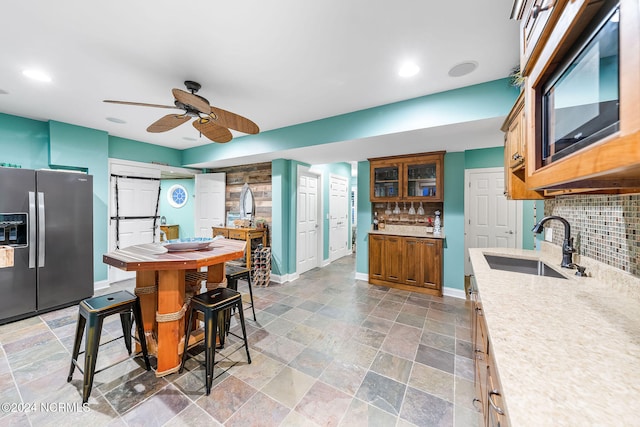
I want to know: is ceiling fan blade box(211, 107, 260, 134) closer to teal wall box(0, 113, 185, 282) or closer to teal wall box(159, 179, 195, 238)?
teal wall box(0, 113, 185, 282)

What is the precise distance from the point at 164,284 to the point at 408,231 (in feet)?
11.7

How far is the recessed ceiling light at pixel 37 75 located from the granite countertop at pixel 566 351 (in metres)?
3.86

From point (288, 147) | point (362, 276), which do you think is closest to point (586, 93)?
point (288, 147)

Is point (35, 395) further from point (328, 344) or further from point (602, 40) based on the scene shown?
point (602, 40)

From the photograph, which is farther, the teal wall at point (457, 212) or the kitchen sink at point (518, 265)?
the teal wall at point (457, 212)

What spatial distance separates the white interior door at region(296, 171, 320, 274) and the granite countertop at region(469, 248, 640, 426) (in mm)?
3547

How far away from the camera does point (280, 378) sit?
193 centimetres

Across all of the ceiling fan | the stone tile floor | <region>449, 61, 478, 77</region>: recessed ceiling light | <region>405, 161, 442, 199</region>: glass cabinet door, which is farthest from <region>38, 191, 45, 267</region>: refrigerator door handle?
<region>405, 161, 442, 199</region>: glass cabinet door

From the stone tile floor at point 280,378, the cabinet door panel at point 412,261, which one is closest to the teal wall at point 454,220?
the cabinet door panel at point 412,261

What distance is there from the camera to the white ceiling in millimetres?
1535

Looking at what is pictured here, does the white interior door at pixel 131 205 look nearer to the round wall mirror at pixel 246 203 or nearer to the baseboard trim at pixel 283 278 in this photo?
the round wall mirror at pixel 246 203

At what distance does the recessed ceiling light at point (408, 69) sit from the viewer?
209 centimetres

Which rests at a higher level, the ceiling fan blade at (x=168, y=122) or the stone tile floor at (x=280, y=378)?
the ceiling fan blade at (x=168, y=122)

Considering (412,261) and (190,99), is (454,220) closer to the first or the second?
(412,261)
